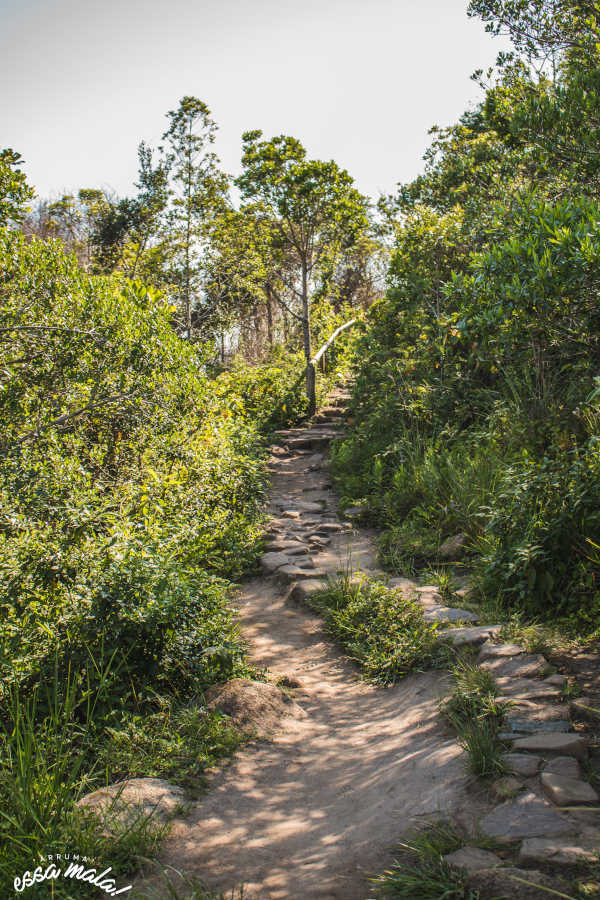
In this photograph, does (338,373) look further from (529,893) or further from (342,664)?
(529,893)

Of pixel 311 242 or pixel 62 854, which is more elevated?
pixel 311 242

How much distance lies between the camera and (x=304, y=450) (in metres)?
11.6

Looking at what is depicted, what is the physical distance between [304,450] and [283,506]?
10.7ft

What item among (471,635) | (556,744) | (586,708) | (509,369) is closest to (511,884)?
(556,744)

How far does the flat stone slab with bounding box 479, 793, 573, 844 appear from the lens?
2.06 m

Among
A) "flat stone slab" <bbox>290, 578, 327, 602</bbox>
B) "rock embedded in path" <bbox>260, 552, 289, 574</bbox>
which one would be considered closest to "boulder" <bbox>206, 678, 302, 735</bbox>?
"flat stone slab" <bbox>290, 578, 327, 602</bbox>

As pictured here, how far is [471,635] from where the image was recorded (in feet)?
12.6

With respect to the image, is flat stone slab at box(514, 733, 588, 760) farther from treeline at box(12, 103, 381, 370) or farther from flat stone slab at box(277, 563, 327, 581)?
treeline at box(12, 103, 381, 370)

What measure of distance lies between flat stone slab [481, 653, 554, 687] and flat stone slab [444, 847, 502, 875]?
134 centimetres

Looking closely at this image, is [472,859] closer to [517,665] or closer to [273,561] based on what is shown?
[517,665]

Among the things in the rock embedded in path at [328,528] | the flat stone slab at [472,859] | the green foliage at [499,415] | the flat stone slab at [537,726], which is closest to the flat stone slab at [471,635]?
the green foliage at [499,415]

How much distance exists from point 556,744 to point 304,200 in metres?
12.2

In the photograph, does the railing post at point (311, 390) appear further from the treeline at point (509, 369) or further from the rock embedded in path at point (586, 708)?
the rock embedded in path at point (586, 708)

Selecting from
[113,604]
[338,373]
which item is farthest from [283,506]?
[338,373]
